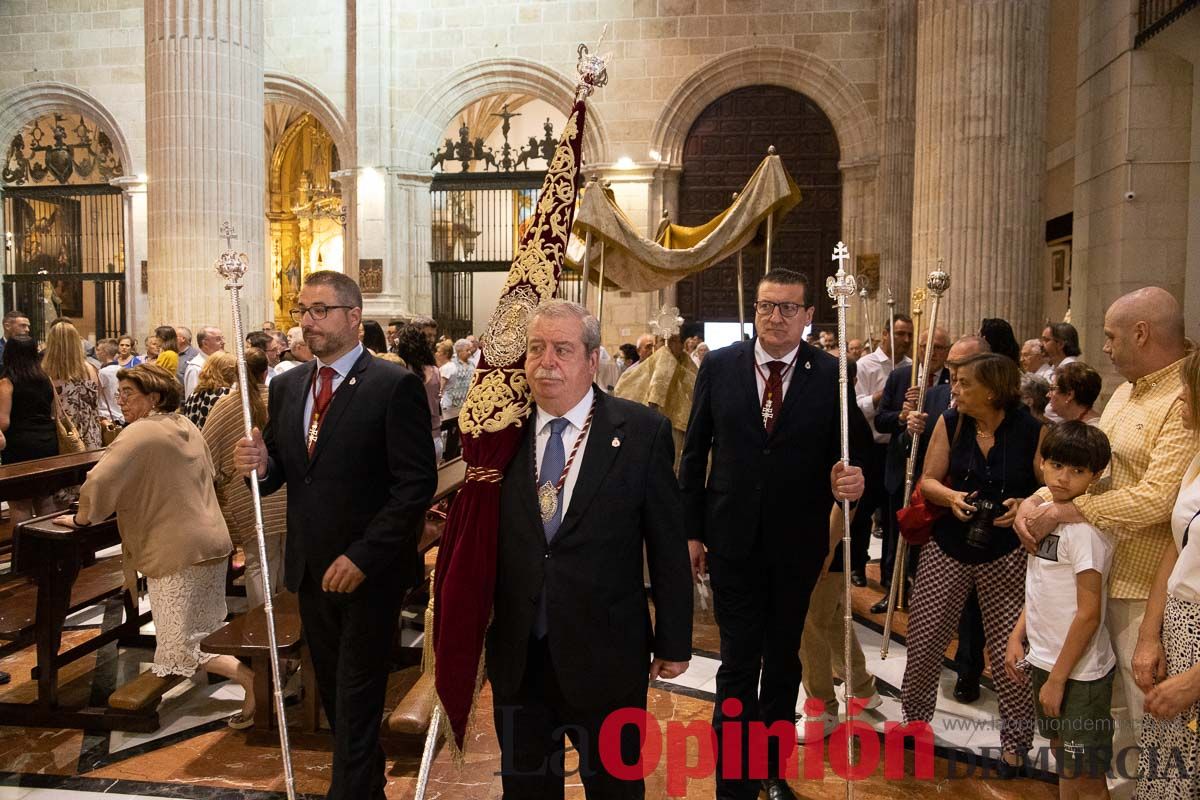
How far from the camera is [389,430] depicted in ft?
10.0

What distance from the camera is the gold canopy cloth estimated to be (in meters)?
5.47

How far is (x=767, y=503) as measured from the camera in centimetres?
321

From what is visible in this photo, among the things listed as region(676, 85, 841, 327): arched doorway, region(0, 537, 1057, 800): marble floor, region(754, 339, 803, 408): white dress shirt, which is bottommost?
region(0, 537, 1057, 800): marble floor

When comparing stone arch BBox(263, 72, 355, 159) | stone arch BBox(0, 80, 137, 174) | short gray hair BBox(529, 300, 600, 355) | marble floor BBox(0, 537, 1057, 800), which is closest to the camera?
short gray hair BBox(529, 300, 600, 355)

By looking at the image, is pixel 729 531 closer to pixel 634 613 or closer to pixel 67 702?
pixel 634 613

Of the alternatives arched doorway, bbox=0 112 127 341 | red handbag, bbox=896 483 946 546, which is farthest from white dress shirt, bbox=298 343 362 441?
arched doorway, bbox=0 112 127 341

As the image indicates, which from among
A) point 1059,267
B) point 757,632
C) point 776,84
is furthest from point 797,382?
point 776,84

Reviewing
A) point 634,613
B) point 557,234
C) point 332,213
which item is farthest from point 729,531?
point 332,213

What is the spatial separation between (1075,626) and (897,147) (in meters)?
11.9

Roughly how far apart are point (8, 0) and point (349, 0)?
6443mm

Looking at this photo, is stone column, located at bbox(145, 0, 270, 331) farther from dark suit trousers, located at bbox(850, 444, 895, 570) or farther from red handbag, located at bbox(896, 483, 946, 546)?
red handbag, located at bbox(896, 483, 946, 546)

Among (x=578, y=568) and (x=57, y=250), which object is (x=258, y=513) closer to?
(x=578, y=568)

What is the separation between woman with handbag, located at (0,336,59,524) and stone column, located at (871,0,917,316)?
35.4ft

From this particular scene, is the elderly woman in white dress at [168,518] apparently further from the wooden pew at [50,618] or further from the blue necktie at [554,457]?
the blue necktie at [554,457]
